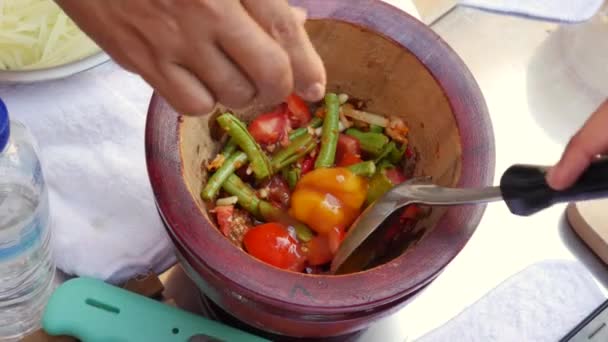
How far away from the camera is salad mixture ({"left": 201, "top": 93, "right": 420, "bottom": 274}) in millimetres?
546

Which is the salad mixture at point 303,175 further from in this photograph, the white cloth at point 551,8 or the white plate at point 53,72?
the white cloth at point 551,8

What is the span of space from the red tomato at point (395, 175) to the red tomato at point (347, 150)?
0.03m

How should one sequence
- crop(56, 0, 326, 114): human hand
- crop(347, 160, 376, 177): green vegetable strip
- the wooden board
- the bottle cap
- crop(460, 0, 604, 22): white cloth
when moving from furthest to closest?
1. crop(460, 0, 604, 22): white cloth
2. the wooden board
3. crop(347, 160, 376, 177): green vegetable strip
4. the bottle cap
5. crop(56, 0, 326, 114): human hand

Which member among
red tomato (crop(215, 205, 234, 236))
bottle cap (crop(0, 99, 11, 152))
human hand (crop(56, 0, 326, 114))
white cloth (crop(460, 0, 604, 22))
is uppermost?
human hand (crop(56, 0, 326, 114))

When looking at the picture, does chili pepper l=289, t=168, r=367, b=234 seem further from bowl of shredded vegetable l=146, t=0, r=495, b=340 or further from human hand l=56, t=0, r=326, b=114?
human hand l=56, t=0, r=326, b=114

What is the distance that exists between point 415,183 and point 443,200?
0.14 ft

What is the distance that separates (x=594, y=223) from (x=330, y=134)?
28 centimetres

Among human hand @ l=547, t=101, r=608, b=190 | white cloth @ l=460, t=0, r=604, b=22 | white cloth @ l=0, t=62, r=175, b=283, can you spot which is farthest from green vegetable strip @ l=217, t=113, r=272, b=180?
white cloth @ l=460, t=0, r=604, b=22

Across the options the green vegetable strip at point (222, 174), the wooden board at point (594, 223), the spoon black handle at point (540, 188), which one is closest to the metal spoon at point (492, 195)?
the spoon black handle at point (540, 188)

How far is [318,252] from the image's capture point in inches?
21.8

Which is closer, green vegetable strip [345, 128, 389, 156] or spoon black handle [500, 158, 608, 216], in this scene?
spoon black handle [500, 158, 608, 216]

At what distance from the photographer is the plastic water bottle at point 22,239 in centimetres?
59

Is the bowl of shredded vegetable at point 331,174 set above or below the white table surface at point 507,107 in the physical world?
above

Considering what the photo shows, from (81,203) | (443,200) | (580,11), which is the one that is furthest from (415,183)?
(580,11)
